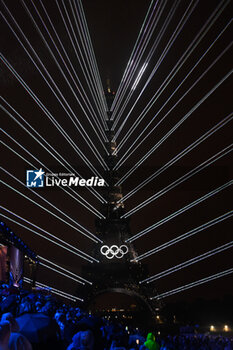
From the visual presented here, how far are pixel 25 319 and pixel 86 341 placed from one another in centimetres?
63

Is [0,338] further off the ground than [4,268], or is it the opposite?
[4,268]

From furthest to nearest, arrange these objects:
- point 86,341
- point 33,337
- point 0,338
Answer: point 86,341 < point 33,337 < point 0,338

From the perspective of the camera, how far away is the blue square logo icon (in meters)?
37.7

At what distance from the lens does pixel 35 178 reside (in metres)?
39.9

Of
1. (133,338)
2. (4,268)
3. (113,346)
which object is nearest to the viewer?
(113,346)

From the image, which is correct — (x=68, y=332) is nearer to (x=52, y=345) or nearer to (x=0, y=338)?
(x=52, y=345)

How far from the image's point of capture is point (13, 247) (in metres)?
26.4

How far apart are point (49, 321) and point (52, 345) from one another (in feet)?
0.83

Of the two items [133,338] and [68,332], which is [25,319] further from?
[133,338]

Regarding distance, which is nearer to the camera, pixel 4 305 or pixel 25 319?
pixel 25 319

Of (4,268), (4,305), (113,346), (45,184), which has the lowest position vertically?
(113,346)

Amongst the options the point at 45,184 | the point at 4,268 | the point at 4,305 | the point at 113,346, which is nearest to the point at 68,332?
the point at 113,346

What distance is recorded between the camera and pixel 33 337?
378 centimetres

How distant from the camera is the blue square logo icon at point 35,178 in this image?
1486 inches
